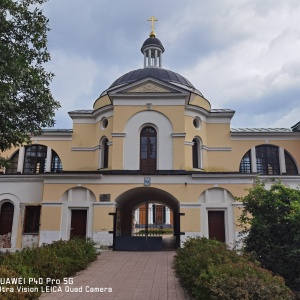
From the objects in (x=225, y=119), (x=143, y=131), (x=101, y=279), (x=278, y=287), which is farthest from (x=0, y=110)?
(x=225, y=119)

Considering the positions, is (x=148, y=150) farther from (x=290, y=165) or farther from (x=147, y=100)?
(x=290, y=165)

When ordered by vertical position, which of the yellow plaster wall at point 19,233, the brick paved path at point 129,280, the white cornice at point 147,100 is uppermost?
the white cornice at point 147,100

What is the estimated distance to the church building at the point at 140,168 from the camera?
57.6 feet

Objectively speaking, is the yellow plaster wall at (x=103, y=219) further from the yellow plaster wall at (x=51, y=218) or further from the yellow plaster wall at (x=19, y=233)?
the yellow plaster wall at (x=19, y=233)

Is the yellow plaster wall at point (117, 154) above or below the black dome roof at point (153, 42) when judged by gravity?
below

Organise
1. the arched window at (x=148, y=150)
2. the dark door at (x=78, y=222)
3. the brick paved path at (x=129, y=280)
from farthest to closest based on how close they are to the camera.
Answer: the arched window at (x=148, y=150)
the dark door at (x=78, y=222)
the brick paved path at (x=129, y=280)

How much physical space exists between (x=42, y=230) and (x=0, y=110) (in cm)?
960

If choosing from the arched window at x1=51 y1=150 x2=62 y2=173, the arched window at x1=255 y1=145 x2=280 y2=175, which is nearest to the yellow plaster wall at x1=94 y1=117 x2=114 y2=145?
the arched window at x1=51 y1=150 x2=62 y2=173

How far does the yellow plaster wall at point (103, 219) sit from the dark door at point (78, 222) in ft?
2.93

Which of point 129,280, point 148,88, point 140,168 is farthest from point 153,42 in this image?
point 129,280

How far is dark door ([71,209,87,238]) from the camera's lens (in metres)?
17.8

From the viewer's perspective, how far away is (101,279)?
9641 mm

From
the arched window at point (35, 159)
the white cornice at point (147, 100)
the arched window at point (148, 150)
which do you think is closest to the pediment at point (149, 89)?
the white cornice at point (147, 100)

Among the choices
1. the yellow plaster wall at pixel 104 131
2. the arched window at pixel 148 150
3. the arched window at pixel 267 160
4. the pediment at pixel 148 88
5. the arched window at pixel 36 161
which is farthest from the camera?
the arched window at pixel 267 160
